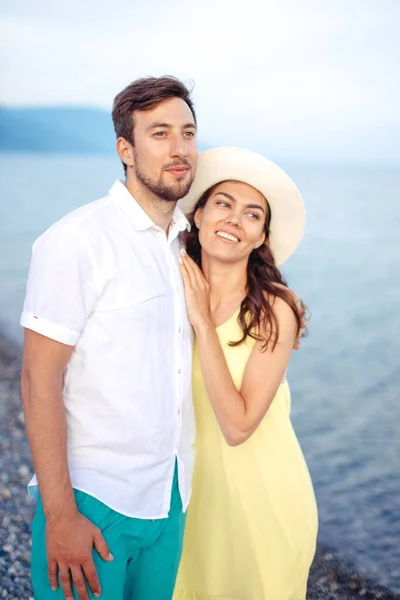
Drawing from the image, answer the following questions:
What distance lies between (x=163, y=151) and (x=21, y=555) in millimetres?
2421

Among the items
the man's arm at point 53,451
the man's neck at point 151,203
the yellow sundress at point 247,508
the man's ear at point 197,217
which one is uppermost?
the man's neck at point 151,203

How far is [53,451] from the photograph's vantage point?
1.91 m

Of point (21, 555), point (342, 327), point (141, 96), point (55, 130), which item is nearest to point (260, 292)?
point (141, 96)

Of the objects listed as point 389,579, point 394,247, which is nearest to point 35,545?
point 389,579

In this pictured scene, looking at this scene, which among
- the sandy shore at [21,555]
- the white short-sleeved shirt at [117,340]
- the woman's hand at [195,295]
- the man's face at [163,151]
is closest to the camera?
the white short-sleeved shirt at [117,340]

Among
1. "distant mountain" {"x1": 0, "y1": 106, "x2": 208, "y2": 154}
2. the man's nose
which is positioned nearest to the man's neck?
the man's nose

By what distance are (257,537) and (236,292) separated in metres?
0.93

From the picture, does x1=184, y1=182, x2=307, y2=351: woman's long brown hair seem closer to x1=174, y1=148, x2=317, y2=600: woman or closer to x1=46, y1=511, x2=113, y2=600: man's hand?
x1=174, y1=148, x2=317, y2=600: woman

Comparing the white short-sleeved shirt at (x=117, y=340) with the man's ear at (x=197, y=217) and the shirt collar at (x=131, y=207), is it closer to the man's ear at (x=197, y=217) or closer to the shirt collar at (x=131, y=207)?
the shirt collar at (x=131, y=207)

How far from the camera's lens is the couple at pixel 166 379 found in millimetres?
1921

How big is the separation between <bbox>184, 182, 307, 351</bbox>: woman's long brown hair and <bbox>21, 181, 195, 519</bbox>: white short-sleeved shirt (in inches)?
14.2

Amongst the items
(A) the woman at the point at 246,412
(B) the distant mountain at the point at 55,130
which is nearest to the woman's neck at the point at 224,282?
(A) the woman at the point at 246,412

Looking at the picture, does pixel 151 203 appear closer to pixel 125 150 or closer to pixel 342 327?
pixel 125 150

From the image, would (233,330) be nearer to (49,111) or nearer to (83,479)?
(83,479)
